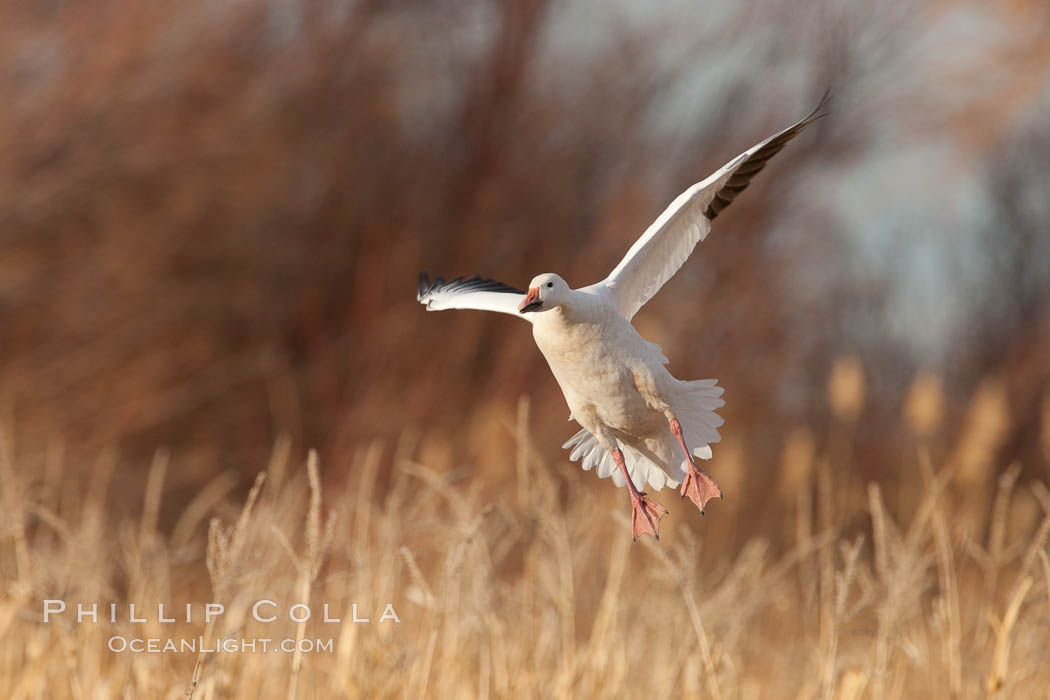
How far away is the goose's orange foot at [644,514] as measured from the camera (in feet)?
2.60

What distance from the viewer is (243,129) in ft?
19.8

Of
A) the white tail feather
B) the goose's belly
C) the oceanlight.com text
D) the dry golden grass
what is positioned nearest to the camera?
the goose's belly

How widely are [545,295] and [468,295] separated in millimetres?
312

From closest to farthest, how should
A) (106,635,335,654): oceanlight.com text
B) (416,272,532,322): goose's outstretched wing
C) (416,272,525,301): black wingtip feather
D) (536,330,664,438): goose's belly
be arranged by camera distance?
(536,330,664,438): goose's belly, (416,272,532,322): goose's outstretched wing, (416,272,525,301): black wingtip feather, (106,635,335,654): oceanlight.com text

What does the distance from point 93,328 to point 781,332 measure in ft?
11.7

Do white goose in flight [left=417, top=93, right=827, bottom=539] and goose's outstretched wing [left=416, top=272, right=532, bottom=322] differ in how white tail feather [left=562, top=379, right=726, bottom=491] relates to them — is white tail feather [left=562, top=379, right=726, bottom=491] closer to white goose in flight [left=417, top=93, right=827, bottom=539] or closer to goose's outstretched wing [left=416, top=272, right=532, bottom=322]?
white goose in flight [left=417, top=93, right=827, bottom=539]

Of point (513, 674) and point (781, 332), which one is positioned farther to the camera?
point (781, 332)

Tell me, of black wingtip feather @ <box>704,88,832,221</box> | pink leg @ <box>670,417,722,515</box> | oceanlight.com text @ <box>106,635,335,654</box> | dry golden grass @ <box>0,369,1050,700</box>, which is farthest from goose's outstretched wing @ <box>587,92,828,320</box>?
oceanlight.com text @ <box>106,635,335,654</box>

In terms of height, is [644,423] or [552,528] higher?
[552,528]

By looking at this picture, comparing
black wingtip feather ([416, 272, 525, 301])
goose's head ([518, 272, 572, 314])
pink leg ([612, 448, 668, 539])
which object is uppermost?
black wingtip feather ([416, 272, 525, 301])

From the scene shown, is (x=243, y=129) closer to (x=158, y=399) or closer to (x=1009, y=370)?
(x=158, y=399)

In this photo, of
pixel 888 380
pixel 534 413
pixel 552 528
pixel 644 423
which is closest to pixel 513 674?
pixel 552 528

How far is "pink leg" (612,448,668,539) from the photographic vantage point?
2.48 feet

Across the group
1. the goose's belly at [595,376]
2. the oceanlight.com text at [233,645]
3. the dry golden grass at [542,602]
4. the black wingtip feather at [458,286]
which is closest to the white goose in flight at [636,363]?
the goose's belly at [595,376]
